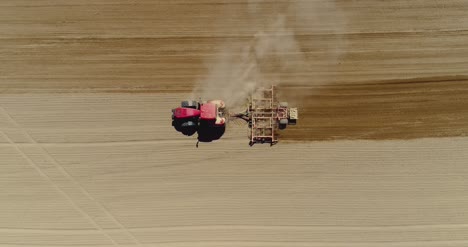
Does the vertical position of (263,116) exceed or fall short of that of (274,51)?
it falls short

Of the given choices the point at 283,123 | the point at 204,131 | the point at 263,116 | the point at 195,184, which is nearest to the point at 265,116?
the point at 263,116

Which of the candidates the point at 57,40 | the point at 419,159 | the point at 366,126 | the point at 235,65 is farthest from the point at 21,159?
the point at 419,159

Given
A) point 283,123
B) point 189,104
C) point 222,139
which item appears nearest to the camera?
point 189,104

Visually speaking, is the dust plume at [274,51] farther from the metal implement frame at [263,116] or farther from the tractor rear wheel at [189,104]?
the tractor rear wheel at [189,104]

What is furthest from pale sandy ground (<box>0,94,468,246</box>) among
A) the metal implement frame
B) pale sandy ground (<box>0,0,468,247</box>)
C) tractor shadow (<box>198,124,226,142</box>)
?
the metal implement frame

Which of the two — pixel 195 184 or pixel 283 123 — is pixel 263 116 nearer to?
pixel 283 123

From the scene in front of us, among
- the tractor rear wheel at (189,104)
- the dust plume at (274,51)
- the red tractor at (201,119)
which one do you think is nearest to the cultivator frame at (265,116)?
the dust plume at (274,51)
